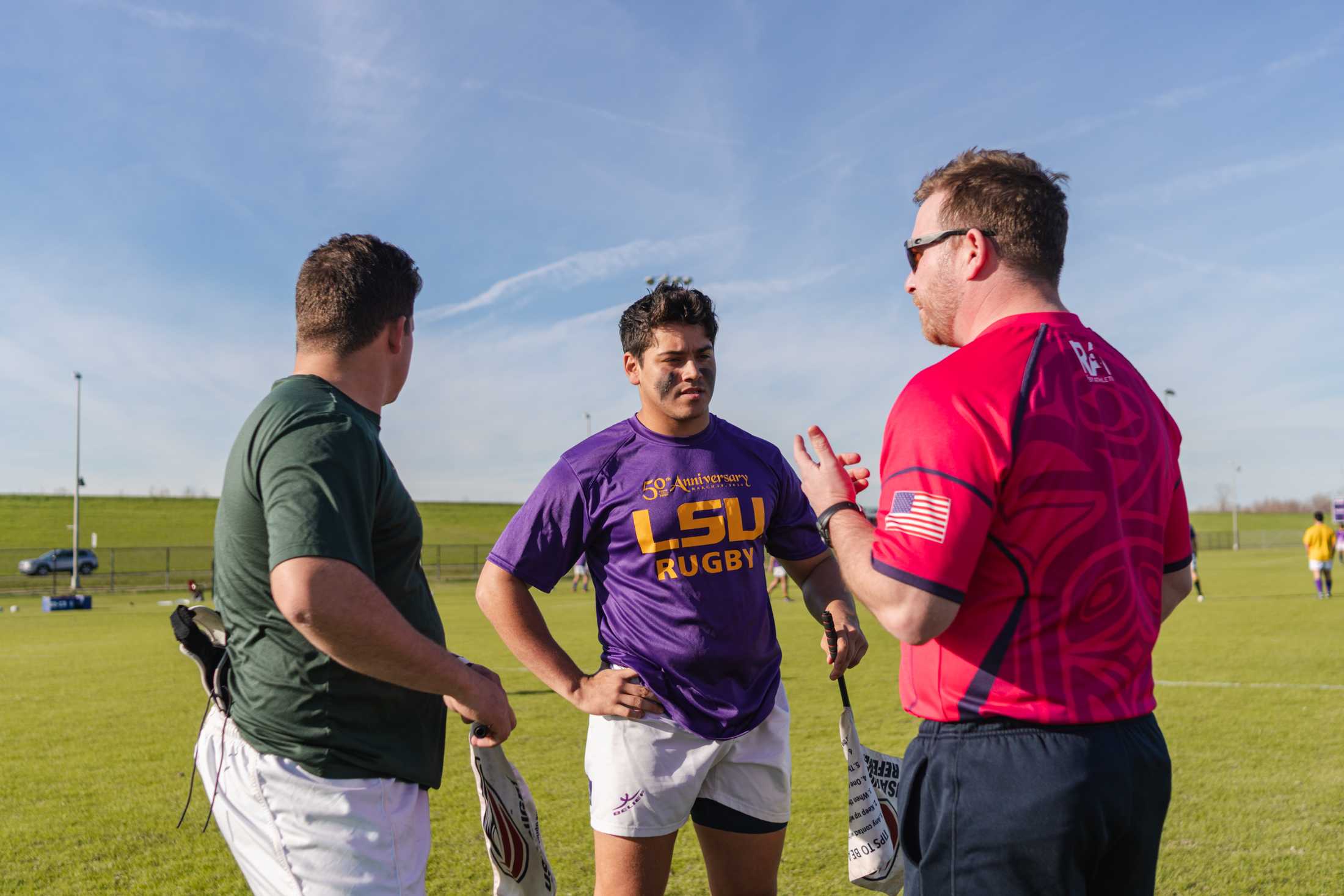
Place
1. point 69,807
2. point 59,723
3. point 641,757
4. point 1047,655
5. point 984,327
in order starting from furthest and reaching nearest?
point 59,723, point 69,807, point 641,757, point 984,327, point 1047,655

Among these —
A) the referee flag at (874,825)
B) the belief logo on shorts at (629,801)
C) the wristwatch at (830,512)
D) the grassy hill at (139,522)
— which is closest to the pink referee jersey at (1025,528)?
the wristwatch at (830,512)

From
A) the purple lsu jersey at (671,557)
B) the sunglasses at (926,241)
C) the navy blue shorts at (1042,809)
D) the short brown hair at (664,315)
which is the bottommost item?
the navy blue shorts at (1042,809)

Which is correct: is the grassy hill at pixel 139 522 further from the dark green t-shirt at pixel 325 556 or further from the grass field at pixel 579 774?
the dark green t-shirt at pixel 325 556

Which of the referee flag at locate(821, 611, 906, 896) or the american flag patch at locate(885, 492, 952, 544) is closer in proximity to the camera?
the american flag patch at locate(885, 492, 952, 544)

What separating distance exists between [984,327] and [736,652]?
1.74 m

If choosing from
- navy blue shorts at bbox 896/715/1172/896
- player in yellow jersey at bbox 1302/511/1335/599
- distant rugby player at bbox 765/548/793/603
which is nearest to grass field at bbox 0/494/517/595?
distant rugby player at bbox 765/548/793/603

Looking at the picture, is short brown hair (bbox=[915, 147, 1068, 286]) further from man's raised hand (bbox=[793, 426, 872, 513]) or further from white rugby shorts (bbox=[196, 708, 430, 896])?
white rugby shorts (bbox=[196, 708, 430, 896])

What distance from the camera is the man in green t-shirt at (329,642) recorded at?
2.23 meters

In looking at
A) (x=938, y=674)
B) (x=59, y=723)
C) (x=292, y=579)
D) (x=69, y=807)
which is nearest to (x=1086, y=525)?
(x=938, y=674)

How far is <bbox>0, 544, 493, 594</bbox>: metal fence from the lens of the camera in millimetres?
42531

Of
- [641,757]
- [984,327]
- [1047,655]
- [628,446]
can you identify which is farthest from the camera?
[628,446]

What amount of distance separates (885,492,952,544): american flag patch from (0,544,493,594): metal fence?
3476 cm

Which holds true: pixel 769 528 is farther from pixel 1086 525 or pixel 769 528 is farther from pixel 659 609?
pixel 1086 525

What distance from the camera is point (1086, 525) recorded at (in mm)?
1934
